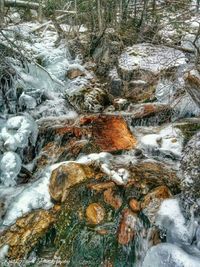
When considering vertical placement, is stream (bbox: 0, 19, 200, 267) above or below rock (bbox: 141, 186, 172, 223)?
below

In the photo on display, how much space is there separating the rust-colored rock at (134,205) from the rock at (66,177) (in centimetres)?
74

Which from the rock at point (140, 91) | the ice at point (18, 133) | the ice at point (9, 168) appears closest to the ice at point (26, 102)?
Answer: the ice at point (18, 133)

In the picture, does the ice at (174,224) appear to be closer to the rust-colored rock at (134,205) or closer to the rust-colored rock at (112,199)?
the rust-colored rock at (134,205)

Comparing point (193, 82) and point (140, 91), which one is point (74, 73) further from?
point (193, 82)

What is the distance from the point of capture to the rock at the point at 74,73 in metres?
8.96

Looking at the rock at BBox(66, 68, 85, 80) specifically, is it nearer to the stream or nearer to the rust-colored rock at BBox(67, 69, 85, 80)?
the rust-colored rock at BBox(67, 69, 85, 80)

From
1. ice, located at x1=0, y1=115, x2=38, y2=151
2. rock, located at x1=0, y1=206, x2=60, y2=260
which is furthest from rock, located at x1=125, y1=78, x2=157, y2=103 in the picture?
rock, located at x1=0, y1=206, x2=60, y2=260

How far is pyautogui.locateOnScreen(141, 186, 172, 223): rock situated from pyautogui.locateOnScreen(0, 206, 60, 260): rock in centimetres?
116

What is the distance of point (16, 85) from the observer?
25.2ft

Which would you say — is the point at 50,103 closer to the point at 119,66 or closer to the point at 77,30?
the point at 119,66

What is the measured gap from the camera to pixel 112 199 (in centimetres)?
471

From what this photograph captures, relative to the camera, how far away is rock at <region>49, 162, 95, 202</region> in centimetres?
493

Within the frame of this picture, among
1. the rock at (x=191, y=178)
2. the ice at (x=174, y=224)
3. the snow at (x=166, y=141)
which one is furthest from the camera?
the snow at (x=166, y=141)

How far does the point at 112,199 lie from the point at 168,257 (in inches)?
47.9
